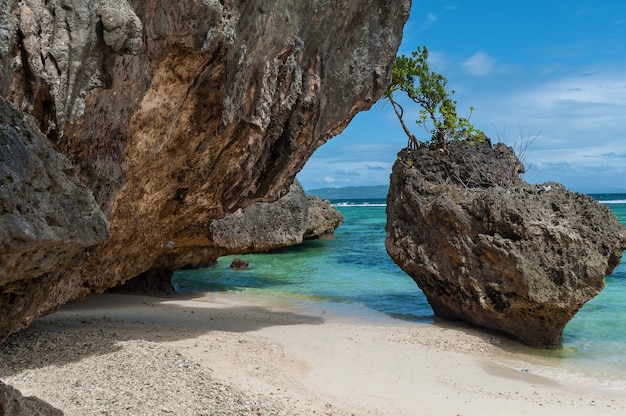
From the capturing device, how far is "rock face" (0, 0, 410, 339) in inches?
161

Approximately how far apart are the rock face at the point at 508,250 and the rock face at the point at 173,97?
346cm

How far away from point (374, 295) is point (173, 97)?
11.1m

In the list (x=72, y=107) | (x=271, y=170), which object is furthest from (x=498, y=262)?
(x=72, y=107)

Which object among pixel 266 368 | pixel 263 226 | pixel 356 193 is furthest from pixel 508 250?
pixel 356 193

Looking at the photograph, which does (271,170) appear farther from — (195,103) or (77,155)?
(77,155)

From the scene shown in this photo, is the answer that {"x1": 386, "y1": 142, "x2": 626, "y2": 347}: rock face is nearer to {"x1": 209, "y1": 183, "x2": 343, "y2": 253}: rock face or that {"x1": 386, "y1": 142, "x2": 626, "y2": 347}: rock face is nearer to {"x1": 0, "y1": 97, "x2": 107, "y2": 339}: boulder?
{"x1": 209, "y1": 183, "x2": 343, "y2": 253}: rock face

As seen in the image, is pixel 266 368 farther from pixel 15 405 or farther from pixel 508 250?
pixel 508 250

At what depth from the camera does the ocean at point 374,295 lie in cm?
977

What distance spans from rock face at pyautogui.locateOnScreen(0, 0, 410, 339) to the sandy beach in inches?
26.7

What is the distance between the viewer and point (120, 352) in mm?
6270

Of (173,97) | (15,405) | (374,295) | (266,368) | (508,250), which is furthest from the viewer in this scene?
(374,295)

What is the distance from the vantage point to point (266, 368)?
690 cm

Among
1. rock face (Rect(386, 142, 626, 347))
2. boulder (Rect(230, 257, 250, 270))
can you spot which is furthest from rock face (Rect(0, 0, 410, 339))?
boulder (Rect(230, 257, 250, 270))

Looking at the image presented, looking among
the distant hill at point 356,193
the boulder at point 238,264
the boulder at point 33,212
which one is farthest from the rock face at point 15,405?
the distant hill at point 356,193
